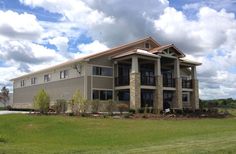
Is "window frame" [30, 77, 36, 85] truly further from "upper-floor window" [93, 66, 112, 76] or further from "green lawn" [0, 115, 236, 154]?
"green lawn" [0, 115, 236, 154]

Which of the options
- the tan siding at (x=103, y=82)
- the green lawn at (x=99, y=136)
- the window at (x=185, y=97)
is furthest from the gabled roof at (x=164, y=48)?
the green lawn at (x=99, y=136)

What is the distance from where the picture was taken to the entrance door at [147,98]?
127 ft

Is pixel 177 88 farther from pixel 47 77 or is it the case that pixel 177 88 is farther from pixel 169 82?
pixel 47 77

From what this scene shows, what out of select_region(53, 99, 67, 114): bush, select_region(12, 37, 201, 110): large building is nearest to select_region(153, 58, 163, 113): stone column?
select_region(12, 37, 201, 110): large building

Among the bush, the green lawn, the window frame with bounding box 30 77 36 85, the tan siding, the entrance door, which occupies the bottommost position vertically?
the green lawn

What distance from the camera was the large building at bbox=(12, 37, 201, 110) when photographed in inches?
1385

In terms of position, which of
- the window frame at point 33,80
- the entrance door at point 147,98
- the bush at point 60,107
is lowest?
the bush at point 60,107

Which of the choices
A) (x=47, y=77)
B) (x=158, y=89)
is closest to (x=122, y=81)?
(x=158, y=89)

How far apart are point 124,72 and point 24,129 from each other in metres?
19.0

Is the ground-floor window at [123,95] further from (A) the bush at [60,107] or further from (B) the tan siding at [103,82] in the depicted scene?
(A) the bush at [60,107]

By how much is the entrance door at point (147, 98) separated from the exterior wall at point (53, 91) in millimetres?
7571

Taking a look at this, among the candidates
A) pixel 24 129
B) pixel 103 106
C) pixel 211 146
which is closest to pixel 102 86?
pixel 103 106

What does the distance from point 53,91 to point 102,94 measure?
8.30 meters

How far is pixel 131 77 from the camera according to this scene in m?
35.2
